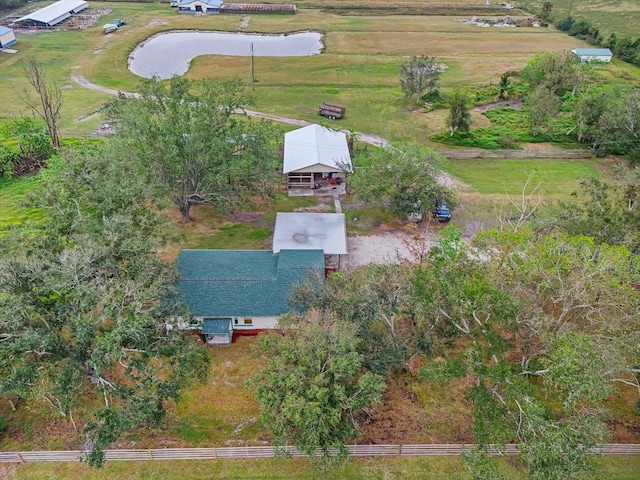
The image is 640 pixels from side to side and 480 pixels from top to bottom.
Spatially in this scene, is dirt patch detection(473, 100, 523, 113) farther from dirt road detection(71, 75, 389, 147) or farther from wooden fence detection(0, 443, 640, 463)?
wooden fence detection(0, 443, 640, 463)

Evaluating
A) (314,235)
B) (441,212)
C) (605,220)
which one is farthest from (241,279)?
(605,220)

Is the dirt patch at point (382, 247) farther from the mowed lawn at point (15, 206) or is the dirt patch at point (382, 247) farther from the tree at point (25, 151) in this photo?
the tree at point (25, 151)

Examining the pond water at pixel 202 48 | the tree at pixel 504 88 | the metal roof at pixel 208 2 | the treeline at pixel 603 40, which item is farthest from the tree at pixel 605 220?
the metal roof at pixel 208 2

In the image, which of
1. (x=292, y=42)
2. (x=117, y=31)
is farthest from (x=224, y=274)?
(x=117, y=31)

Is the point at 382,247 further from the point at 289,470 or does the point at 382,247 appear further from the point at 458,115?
the point at 458,115

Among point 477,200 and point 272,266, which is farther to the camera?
point 477,200

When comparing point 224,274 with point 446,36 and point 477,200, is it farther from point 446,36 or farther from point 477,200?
point 446,36
